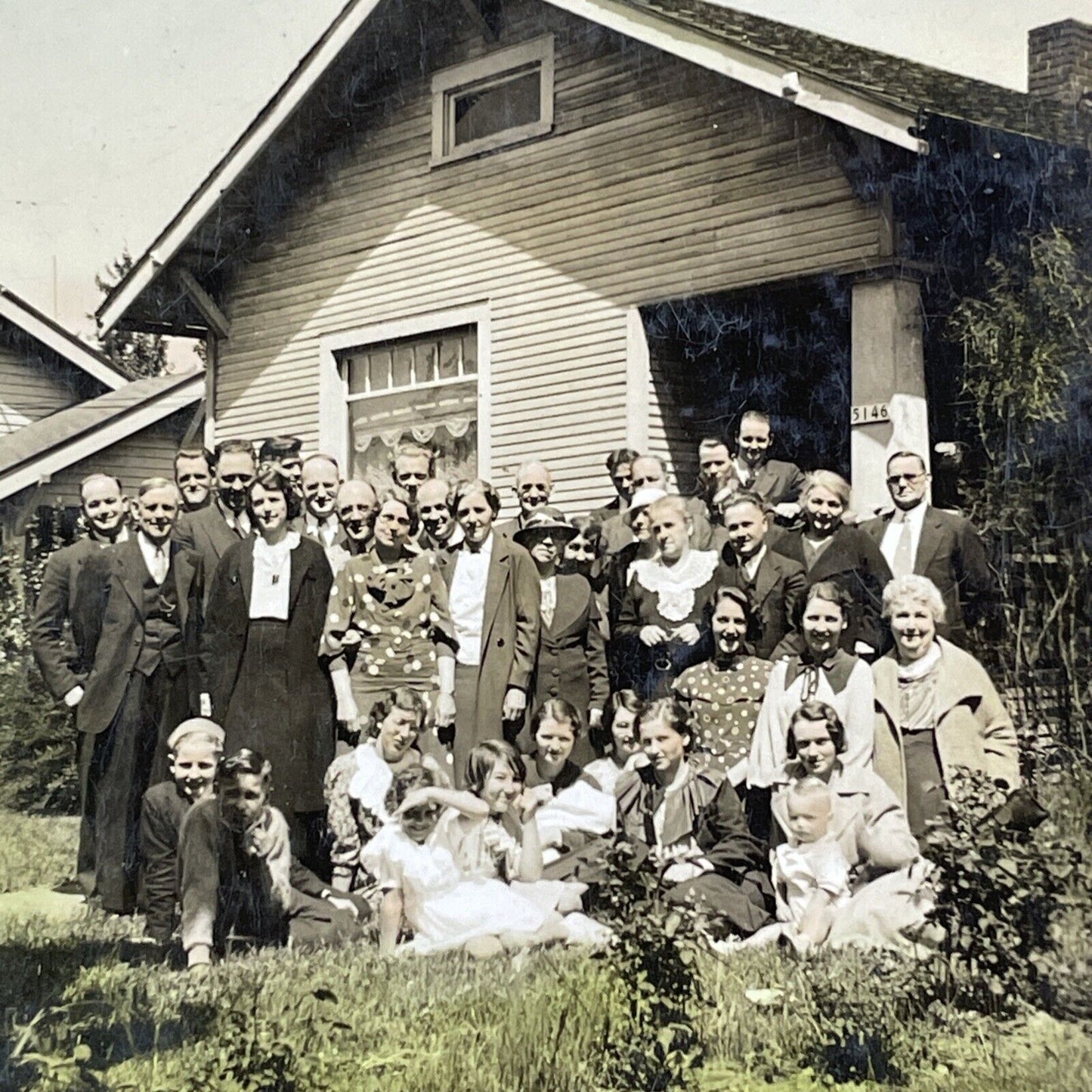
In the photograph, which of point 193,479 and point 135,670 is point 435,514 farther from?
point 135,670

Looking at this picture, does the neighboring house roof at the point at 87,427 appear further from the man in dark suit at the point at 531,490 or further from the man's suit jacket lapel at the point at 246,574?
the man in dark suit at the point at 531,490

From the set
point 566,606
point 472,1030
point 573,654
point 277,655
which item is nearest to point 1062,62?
point 566,606

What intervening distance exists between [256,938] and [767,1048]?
2.00 m

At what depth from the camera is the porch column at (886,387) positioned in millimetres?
6516

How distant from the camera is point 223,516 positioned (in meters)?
6.35

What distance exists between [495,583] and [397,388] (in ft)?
12.0

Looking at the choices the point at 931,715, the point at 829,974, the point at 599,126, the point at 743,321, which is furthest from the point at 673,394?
the point at 829,974

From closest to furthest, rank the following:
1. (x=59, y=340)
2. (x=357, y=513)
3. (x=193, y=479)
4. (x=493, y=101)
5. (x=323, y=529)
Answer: (x=357, y=513)
(x=323, y=529)
(x=193, y=479)
(x=493, y=101)
(x=59, y=340)

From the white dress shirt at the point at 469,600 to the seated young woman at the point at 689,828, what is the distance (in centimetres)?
84

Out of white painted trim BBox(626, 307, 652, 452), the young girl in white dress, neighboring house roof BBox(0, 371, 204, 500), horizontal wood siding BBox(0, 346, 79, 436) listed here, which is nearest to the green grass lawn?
the young girl in white dress

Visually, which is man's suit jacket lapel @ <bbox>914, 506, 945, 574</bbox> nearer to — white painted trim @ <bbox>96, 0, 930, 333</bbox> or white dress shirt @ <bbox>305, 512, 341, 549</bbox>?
white painted trim @ <bbox>96, 0, 930, 333</bbox>

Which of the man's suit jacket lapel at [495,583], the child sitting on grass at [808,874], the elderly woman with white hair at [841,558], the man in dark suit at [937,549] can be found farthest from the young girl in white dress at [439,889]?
the man in dark suit at [937,549]

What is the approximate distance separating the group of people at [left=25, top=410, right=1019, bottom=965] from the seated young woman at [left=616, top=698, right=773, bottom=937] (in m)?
0.01

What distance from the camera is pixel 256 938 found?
5.44m
